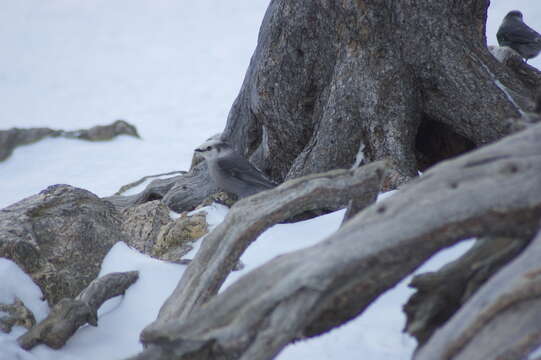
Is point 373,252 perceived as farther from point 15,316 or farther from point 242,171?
point 242,171

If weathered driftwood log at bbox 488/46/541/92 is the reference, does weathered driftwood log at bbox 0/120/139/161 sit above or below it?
below

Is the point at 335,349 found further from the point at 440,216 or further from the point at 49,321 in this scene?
the point at 49,321

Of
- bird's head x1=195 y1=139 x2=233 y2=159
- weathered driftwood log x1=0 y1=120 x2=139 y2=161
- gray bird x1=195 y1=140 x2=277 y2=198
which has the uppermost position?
bird's head x1=195 y1=139 x2=233 y2=159

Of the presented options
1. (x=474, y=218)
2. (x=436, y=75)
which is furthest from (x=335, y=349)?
(x=436, y=75)

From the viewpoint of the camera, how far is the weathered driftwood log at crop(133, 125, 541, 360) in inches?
84.8

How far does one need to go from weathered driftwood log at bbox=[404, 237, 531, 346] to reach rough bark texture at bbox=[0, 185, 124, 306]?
305 centimetres

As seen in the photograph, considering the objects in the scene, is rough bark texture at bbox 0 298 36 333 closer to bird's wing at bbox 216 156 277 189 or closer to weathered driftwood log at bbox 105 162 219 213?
bird's wing at bbox 216 156 277 189

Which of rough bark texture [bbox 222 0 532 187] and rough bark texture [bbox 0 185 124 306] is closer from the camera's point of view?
rough bark texture [bbox 0 185 124 306]

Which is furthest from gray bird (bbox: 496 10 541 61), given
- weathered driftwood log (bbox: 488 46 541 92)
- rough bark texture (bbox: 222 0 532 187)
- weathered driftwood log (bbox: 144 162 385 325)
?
weathered driftwood log (bbox: 144 162 385 325)

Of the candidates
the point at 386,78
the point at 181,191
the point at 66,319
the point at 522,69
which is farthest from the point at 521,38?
the point at 66,319

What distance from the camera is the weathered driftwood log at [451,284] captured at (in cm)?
224

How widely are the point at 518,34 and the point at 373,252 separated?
28.0 ft

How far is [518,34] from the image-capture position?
31.0 ft

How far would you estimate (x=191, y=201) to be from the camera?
724 centimetres
